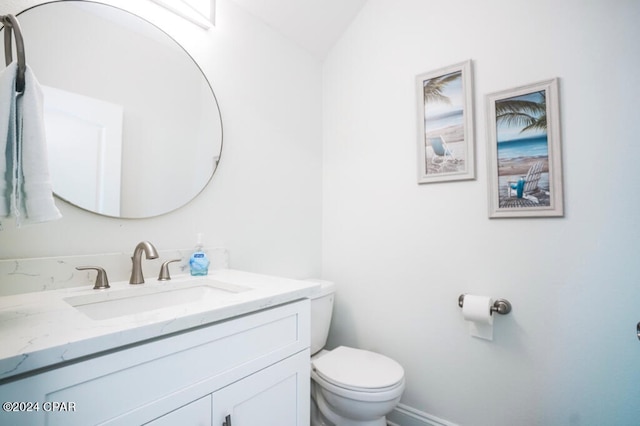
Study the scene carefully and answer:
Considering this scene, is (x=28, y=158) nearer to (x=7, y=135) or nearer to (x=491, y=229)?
(x=7, y=135)

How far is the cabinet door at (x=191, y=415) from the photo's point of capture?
0.64m

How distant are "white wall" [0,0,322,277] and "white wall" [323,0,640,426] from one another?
0.20 meters

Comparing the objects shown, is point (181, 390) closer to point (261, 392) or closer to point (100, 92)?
point (261, 392)

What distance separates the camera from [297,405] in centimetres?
96

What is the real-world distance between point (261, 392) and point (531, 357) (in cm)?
119

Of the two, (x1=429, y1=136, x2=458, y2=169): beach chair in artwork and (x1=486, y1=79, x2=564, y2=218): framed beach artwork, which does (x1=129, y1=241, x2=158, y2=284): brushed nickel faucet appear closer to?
(x1=429, y1=136, x2=458, y2=169): beach chair in artwork

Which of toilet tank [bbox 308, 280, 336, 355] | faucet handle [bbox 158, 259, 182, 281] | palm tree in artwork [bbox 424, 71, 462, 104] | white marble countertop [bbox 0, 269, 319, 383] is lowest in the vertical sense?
toilet tank [bbox 308, 280, 336, 355]

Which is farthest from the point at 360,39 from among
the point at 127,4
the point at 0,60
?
the point at 0,60

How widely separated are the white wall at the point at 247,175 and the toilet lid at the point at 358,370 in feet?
1.72

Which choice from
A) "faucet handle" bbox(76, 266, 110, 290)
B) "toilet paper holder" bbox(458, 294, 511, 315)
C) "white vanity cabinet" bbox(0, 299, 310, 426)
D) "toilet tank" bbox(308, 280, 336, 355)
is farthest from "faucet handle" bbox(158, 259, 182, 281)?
"toilet paper holder" bbox(458, 294, 511, 315)

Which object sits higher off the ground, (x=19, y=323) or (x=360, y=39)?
(x=360, y=39)

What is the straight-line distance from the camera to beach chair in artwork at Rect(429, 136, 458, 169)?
1.52 meters

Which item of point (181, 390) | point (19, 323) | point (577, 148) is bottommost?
point (181, 390)

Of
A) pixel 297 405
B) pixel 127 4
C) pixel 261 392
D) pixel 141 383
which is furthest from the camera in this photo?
pixel 127 4
